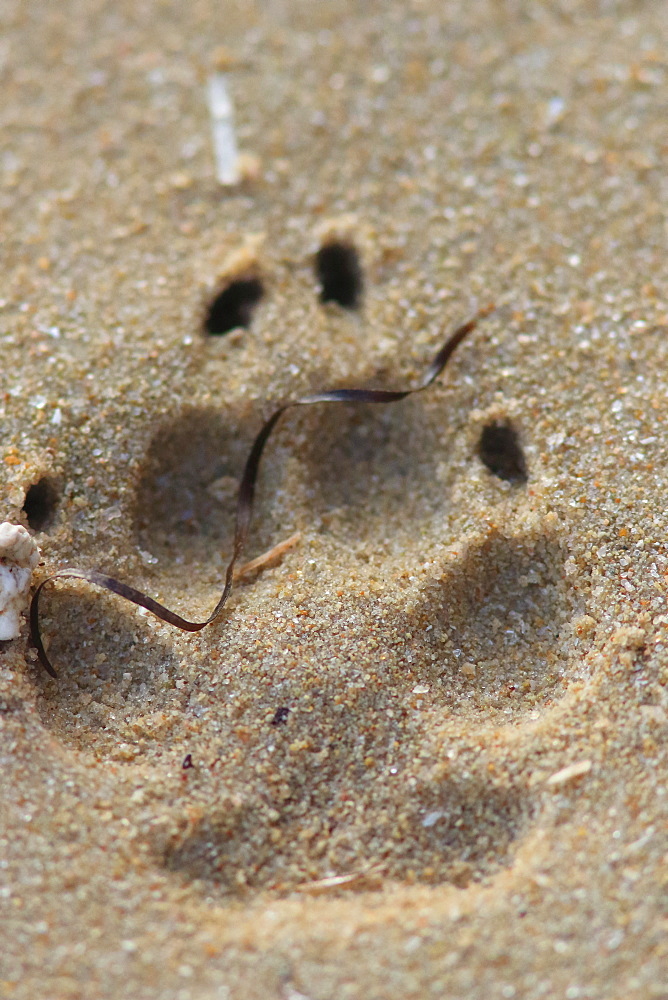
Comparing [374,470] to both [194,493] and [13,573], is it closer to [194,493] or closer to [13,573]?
[194,493]

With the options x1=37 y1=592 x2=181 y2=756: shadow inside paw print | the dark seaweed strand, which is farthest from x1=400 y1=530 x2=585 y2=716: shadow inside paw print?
x1=37 y1=592 x2=181 y2=756: shadow inside paw print

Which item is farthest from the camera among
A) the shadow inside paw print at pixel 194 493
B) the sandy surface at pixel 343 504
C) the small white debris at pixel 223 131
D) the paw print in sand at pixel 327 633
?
the small white debris at pixel 223 131

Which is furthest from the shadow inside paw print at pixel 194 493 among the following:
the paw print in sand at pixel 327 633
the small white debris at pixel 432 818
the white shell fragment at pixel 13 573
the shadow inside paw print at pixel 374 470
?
the small white debris at pixel 432 818

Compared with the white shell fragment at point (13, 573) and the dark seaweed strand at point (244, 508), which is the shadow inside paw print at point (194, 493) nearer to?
the dark seaweed strand at point (244, 508)

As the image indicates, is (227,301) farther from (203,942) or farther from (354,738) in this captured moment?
(203,942)

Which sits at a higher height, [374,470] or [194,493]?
[194,493]

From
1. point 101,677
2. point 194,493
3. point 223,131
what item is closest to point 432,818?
point 101,677
